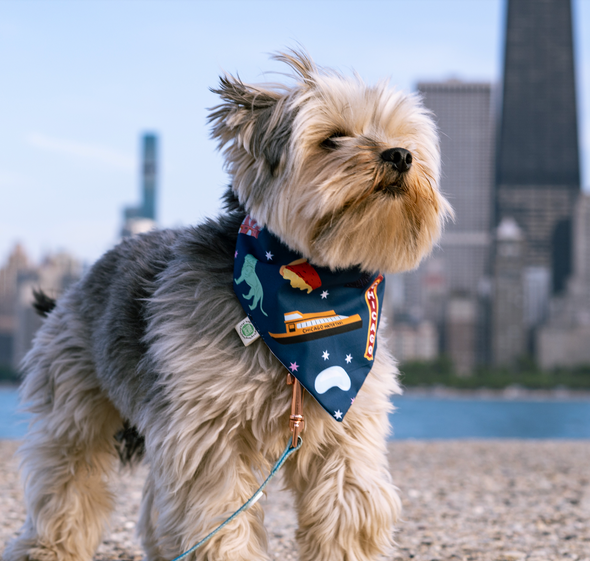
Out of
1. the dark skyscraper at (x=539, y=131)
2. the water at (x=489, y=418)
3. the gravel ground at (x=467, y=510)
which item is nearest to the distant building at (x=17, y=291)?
the water at (x=489, y=418)

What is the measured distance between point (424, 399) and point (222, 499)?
103 metres

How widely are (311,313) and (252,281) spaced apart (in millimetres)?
338

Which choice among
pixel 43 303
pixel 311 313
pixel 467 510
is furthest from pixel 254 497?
pixel 467 510

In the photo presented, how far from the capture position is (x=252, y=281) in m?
3.10

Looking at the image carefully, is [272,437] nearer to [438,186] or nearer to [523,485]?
[438,186]

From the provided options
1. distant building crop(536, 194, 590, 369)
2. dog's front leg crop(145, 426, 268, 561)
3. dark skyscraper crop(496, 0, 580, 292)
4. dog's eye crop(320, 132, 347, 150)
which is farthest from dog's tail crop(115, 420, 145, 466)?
dark skyscraper crop(496, 0, 580, 292)

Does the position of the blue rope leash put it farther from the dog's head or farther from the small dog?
the dog's head

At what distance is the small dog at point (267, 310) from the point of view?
2.93 metres

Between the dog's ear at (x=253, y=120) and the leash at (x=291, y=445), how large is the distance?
968 millimetres

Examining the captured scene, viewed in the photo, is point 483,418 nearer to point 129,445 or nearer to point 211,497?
point 129,445

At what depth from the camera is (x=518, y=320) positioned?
398ft

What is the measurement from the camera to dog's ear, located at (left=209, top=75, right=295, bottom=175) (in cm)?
299

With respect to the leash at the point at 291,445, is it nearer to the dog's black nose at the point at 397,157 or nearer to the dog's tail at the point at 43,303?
the dog's black nose at the point at 397,157

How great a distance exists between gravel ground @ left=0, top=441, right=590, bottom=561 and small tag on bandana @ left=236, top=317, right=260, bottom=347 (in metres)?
0.86
